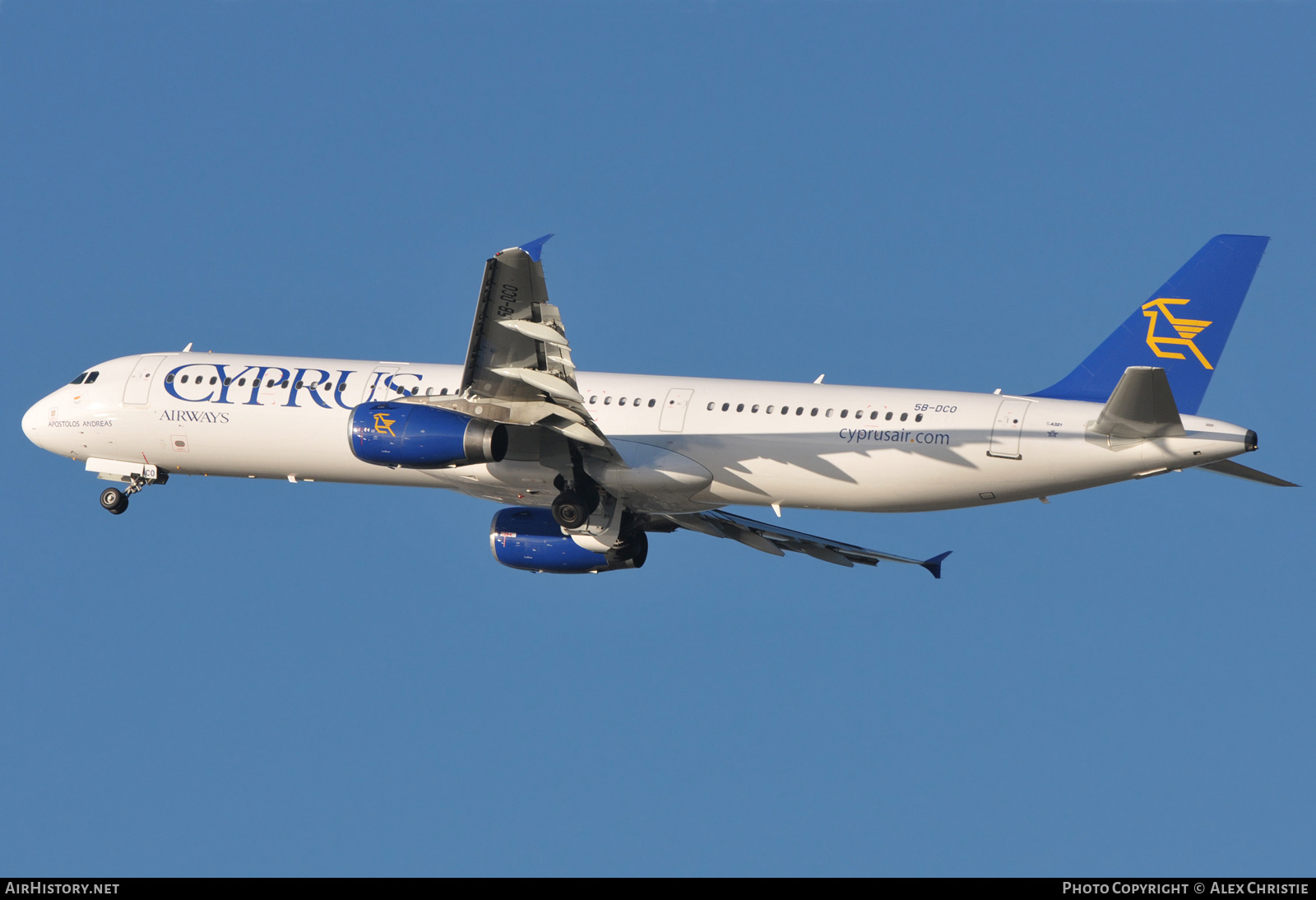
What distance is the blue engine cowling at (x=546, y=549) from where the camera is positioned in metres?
35.2

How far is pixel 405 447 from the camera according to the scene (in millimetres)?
29266

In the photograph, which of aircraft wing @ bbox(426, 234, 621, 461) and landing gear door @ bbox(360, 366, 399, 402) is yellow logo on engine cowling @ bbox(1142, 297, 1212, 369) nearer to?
aircraft wing @ bbox(426, 234, 621, 461)

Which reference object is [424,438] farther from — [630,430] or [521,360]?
[630,430]

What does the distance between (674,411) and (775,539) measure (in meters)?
6.04

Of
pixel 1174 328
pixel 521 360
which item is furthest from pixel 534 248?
pixel 1174 328

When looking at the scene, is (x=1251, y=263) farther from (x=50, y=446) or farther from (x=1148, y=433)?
(x=50, y=446)

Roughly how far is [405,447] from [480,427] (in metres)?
1.50

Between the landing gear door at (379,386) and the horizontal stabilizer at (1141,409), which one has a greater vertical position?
the landing gear door at (379,386)

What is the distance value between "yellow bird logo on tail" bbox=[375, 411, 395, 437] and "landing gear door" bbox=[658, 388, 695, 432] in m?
5.90

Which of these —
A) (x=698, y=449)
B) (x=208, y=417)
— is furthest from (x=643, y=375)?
(x=208, y=417)

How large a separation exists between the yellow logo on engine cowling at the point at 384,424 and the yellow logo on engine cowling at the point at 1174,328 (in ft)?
48.9

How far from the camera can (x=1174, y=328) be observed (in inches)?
1168

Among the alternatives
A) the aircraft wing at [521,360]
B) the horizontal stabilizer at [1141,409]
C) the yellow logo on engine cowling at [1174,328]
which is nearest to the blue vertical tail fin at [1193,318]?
the yellow logo on engine cowling at [1174,328]

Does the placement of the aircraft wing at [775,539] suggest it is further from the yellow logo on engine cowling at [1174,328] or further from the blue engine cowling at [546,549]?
the yellow logo on engine cowling at [1174,328]
